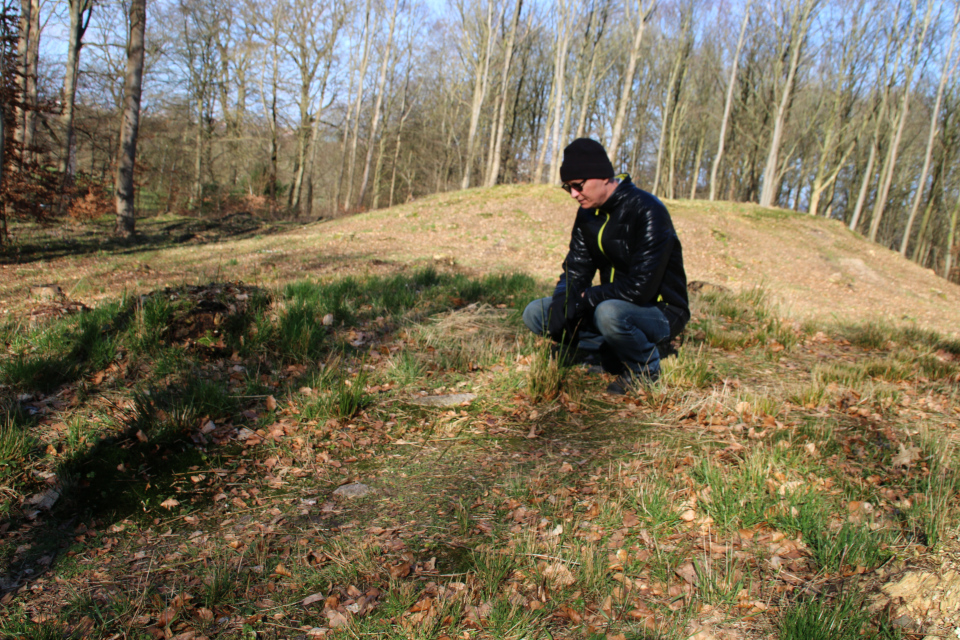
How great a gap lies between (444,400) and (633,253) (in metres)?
1.60

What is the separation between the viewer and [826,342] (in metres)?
5.44

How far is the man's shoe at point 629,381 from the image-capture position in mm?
3570

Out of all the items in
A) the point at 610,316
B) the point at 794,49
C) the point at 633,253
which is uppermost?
the point at 794,49

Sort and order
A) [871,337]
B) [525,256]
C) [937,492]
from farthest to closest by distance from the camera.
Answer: [525,256], [871,337], [937,492]

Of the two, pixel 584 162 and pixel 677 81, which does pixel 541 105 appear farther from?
pixel 584 162

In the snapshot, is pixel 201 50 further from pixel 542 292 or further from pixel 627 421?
pixel 627 421

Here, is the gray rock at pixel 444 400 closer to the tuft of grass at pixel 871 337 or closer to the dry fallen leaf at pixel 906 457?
the dry fallen leaf at pixel 906 457

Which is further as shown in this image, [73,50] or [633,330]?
[73,50]

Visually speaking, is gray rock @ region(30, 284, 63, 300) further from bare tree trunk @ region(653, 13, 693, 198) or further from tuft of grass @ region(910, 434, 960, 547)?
bare tree trunk @ region(653, 13, 693, 198)

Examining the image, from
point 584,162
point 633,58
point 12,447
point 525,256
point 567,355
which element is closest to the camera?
point 12,447

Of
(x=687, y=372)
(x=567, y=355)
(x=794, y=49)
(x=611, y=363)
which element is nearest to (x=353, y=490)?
(x=567, y=355)

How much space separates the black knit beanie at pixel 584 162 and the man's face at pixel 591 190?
0.04 m

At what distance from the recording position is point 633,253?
11.5 ft

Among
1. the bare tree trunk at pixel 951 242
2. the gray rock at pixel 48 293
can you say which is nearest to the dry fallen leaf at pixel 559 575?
the gray rock at pixel 48 293
